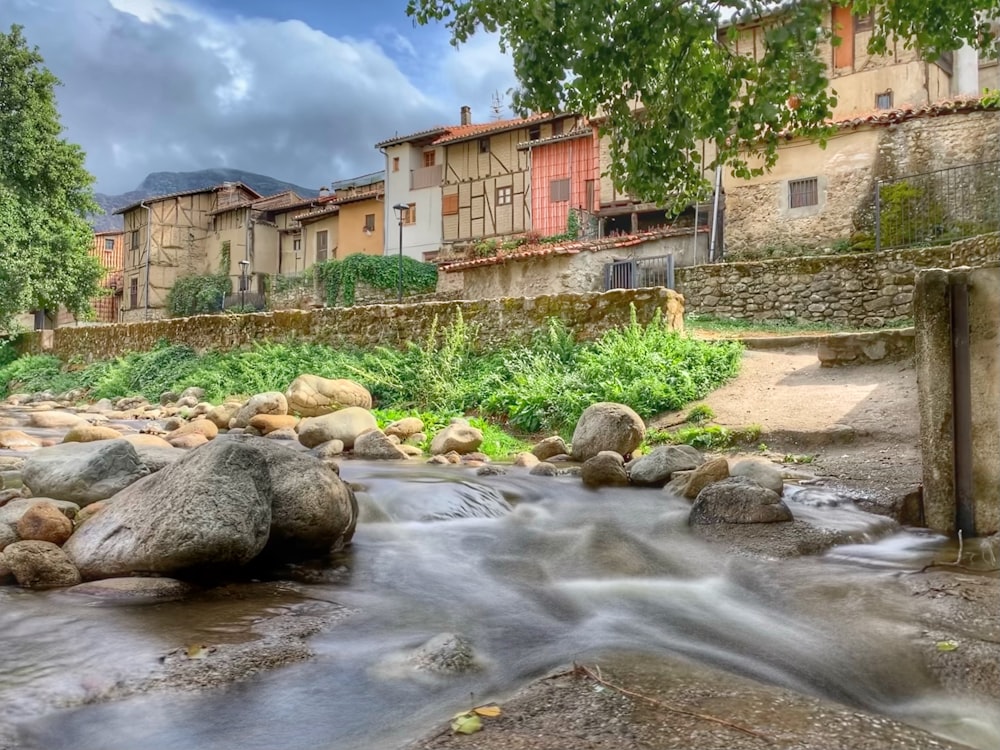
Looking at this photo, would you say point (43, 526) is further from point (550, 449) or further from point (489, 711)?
point (550, 449)

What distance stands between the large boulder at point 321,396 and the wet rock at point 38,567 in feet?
25.7

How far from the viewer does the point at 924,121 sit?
19922 millimetres

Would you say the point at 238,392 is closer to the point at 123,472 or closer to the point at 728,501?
the point at 123,472

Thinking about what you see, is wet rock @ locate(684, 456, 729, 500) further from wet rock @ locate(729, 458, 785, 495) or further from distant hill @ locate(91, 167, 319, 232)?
distant hill @ locate(91, 167, 319, 232)

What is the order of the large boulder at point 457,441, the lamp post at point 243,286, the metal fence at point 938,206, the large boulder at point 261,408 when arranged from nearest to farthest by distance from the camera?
the large boulder at point 457,441, the large boulder at point 261,408, the metal fence at point 938,206, the lamp post at point 243,286

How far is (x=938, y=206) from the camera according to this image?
1692 centimetres

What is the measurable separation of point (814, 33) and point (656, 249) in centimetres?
1718

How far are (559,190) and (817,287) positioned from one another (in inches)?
619

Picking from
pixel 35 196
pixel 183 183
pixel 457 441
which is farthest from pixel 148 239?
pixel 183 183

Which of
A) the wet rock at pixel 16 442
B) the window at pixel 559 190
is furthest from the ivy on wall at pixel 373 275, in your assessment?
the wet rock at pixel 16 442

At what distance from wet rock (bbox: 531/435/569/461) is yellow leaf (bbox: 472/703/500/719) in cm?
589

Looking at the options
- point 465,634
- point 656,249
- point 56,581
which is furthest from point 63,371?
point 465,634

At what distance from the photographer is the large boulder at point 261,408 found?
11.5 meters

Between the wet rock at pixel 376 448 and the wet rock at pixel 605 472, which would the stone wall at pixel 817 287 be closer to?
the wet rock at pixel 605 472
